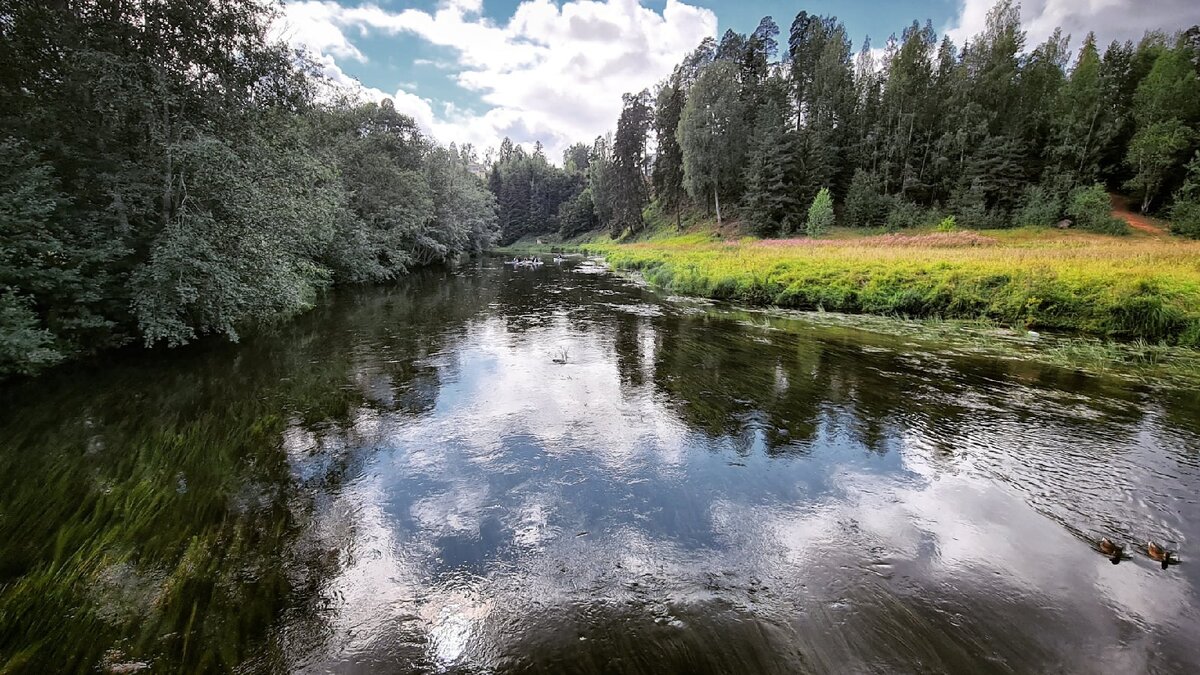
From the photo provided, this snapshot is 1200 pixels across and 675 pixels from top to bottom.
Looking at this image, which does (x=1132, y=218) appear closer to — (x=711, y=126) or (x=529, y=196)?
(x=711, y=126)

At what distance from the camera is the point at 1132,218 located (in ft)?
118

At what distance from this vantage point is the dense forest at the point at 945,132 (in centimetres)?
3744

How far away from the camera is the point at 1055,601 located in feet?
13.9

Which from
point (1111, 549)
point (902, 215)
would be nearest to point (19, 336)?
point (1111, 549)

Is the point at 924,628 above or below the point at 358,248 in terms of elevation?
below

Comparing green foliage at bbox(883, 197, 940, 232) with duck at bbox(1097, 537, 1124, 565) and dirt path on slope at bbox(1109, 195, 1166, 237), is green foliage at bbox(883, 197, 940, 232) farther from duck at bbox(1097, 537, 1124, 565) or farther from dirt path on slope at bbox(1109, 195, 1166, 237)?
duck at bbox(1097, 537, 1124, 565)

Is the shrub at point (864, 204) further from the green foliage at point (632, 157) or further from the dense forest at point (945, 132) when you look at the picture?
the green foliage at point (632, 157)

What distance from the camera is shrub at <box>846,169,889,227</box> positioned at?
139ft

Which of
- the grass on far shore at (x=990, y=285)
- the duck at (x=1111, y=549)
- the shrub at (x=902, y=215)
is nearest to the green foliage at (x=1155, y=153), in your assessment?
the shrub at (x=902, y=215)

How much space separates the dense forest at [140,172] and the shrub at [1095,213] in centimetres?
4730

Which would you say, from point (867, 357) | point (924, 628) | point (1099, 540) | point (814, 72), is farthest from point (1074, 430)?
point (814, 72)

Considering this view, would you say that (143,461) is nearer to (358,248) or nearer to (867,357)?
(867,357)

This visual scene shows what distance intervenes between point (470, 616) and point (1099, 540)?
6463 mm

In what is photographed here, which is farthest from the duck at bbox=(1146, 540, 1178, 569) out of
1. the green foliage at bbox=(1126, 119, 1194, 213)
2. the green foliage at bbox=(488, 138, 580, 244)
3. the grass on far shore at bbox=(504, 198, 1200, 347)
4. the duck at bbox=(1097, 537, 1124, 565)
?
the green foliage at bbox=(488, 138, 580, 244)
